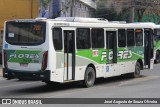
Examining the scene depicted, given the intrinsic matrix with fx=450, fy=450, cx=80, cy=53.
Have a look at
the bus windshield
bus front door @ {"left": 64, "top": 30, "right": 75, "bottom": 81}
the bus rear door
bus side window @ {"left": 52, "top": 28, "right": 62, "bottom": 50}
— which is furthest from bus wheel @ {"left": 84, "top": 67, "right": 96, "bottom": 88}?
the bus windshield

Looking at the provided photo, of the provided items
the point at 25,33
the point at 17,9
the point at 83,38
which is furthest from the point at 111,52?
the point at 17,9

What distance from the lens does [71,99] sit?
1408cm

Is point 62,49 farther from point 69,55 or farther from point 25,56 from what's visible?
point 25,56

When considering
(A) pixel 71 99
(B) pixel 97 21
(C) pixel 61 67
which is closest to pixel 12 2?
(B) pixel 97 21

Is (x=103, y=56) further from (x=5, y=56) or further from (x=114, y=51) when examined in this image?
(x=5, y=56)

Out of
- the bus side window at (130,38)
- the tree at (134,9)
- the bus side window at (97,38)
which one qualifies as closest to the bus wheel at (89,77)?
the bus side window at (97,38)

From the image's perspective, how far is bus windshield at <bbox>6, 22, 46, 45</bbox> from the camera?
16048 millimetres

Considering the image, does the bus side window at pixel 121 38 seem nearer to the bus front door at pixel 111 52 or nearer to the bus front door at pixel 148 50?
the bus front door at pixel 111 52

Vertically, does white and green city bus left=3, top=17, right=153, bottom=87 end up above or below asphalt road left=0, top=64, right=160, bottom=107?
above

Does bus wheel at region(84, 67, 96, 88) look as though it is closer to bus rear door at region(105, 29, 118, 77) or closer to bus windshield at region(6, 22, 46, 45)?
bus rear door at region(105, 29, 118, 77)

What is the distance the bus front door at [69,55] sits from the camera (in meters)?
16.7

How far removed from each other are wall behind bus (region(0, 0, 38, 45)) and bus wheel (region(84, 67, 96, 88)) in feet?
67.2

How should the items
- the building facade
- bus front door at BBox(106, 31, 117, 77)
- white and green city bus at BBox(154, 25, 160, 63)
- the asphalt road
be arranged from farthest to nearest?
the building facade
white and green city bus at BBox(154, 25, 160, 63)
bus front door at BBox(106, 31, 117, 77)
the asphalt road

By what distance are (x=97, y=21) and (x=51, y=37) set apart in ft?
11.6
